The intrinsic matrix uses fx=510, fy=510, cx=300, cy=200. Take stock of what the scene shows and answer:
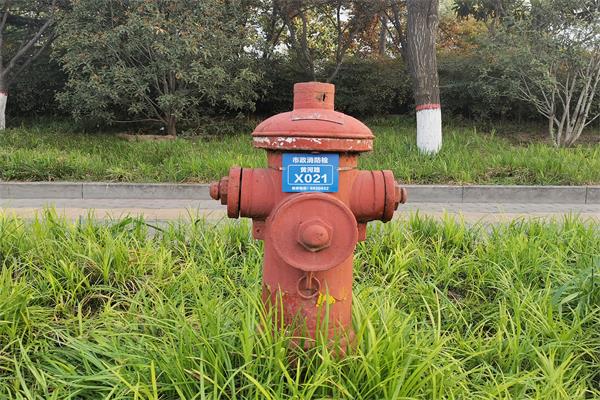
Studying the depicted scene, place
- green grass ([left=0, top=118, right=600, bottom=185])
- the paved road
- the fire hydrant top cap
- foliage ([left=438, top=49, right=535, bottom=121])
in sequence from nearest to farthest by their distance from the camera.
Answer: the fire hydrant top cap
the paved road
green grass ([left=0, top=118, right=600, bottom=185])
foliage ([left=438, top=49, right=535, bottom=121])

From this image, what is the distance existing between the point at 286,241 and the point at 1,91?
11900 mm

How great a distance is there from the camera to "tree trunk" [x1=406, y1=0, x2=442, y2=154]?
28.4 ft

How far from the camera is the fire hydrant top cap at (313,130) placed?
1765mm

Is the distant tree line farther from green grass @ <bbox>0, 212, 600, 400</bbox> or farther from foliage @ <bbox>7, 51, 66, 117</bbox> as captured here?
green grass @ <bbox>0, 212, 600, 400</bbox>

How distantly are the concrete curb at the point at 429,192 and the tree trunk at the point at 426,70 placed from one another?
183 centimetres

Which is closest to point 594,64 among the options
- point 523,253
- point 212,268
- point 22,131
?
point 523,253

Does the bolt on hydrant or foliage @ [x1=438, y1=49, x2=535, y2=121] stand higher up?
foliage @ [x1=438, y1=49, x2=535, y2=121]

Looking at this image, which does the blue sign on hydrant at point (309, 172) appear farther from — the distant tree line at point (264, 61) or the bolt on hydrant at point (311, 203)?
the distant tree line at point (264, 61)

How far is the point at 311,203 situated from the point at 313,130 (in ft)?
0.83

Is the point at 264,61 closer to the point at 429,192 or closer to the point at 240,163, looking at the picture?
the point at 240,163

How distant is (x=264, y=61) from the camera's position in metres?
12.1

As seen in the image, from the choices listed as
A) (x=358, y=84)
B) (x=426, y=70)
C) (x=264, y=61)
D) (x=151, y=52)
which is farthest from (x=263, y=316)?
(x=358, y=84)

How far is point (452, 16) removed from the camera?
59.2ft

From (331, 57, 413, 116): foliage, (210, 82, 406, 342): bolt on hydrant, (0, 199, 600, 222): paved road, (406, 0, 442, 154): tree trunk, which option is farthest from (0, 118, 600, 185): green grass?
(210, 82, 406, 342): bolt on hydrant
